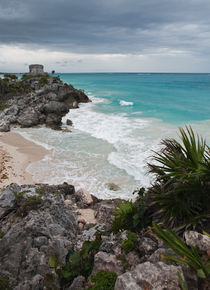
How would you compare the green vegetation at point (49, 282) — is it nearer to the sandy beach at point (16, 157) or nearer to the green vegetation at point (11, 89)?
the sandy beach at point (16, 157)

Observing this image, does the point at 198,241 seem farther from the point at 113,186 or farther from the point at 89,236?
the point at 113,186

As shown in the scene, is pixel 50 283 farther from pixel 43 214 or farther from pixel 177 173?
pixel 177 173

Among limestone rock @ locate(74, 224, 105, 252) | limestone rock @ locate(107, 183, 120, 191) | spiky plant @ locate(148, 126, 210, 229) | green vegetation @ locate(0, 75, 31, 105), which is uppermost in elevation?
green vegetation @ locate(0, 75, 31, 105)

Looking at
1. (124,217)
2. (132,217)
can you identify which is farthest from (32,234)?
(132,217)

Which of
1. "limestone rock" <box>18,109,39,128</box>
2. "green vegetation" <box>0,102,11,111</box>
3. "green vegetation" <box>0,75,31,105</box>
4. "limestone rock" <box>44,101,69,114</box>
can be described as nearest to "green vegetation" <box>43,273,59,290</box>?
"limestone rock" <box>18,109,39,128</box>

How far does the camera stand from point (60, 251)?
564 cm

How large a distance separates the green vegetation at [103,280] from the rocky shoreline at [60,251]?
0.13 m

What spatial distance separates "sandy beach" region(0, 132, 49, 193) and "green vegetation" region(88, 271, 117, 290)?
8.89 m

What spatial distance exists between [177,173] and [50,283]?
11.4ft

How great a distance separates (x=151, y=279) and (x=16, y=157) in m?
14.5

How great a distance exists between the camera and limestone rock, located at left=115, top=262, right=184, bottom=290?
11.2ft

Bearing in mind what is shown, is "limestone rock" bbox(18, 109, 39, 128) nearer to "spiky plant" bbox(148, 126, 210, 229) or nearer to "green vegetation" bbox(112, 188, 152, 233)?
"green vegetation" bbox(112, 188, 152, 233)

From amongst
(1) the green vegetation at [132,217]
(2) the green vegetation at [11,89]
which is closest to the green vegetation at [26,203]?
(1) the green vegetation at [132,217]

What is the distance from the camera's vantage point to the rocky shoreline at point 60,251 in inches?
141
